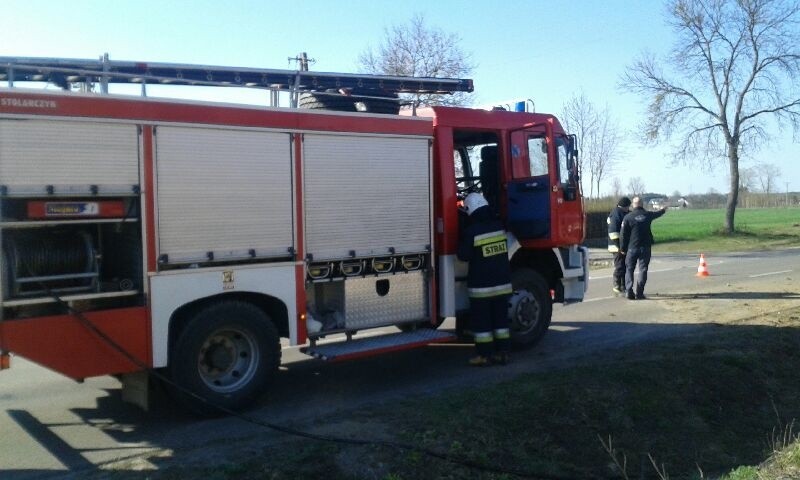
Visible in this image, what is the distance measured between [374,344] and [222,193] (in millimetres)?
2173

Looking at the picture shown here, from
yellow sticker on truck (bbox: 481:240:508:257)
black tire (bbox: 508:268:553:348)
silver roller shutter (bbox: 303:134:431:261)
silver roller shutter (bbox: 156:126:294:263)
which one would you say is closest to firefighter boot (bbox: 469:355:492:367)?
black tire (bbox: 508:268:553:348)

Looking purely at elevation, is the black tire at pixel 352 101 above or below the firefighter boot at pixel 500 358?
above

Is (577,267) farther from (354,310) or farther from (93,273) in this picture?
(93,273)

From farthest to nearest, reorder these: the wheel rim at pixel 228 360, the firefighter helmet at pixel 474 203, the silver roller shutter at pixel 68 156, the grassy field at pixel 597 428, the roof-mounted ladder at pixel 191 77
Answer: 1. the firefighter helmet at pixel 474 203
2. the wheel rim at pixel 228 360
3. the roof-mounted ladder at pixel 191 77
4. the silver roller shutter at pixel 68 156
5. the grassy field at pixel 597 428

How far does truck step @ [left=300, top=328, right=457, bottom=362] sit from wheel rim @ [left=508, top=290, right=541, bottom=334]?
112 cm

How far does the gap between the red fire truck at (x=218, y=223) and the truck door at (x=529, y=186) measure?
0.16 metres

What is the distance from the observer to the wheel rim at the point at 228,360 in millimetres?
6578

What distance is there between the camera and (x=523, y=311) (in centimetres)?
913

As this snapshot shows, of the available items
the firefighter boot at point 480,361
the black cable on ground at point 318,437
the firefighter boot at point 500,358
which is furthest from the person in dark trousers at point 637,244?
the black cable on ground at point 318,437

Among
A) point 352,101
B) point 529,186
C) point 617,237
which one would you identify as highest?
point 352,101

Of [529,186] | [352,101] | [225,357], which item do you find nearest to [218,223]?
[225,357]

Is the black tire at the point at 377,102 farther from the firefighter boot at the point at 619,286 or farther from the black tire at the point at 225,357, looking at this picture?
the firefighter boot at the point at 619,286

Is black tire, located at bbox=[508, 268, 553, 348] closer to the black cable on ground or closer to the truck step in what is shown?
the truck step

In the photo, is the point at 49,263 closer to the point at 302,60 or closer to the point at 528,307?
the point at 528,307
